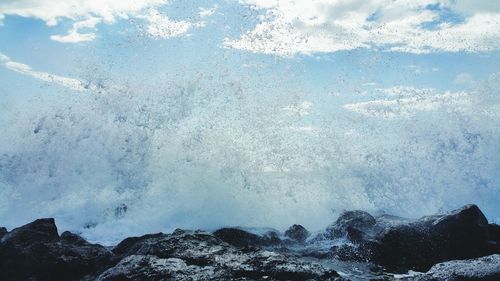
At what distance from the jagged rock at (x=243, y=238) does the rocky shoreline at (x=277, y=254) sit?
35 millimetres

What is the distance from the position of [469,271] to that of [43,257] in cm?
841

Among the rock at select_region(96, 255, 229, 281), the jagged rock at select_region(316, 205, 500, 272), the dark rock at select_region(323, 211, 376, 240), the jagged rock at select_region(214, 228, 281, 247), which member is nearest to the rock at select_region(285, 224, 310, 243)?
the dark rock at select_region(323, 211, 376, 240)

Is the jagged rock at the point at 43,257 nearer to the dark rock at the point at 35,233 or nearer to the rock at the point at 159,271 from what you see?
the dark rock at the point at 35,233

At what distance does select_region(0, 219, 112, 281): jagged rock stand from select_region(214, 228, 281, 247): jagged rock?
12.8 ft

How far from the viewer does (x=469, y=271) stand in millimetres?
6762

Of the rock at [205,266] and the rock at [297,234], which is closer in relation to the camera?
the rock at [205,266]

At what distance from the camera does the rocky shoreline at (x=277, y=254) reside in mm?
6223

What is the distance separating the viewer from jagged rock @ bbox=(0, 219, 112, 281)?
916 centimetres

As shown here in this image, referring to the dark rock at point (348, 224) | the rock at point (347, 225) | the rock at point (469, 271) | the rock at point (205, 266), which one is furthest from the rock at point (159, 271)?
the dark rock at point (348, 224)

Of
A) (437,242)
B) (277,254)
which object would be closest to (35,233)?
(277,254)

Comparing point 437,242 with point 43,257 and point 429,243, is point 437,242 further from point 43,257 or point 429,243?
point 43,257

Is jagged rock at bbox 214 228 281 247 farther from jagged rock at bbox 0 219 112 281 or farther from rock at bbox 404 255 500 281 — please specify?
rock at bbox 404 255 500 281

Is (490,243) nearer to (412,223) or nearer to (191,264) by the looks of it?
(412,223)

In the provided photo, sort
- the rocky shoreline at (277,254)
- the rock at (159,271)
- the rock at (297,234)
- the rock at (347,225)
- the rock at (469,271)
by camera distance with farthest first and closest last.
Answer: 1. the rock at (297,234)
2. the rock at (347,225)
3. the rock at (469,271)
4. the rocky shoreline at (277,254)
5. the rock at (159,271)
